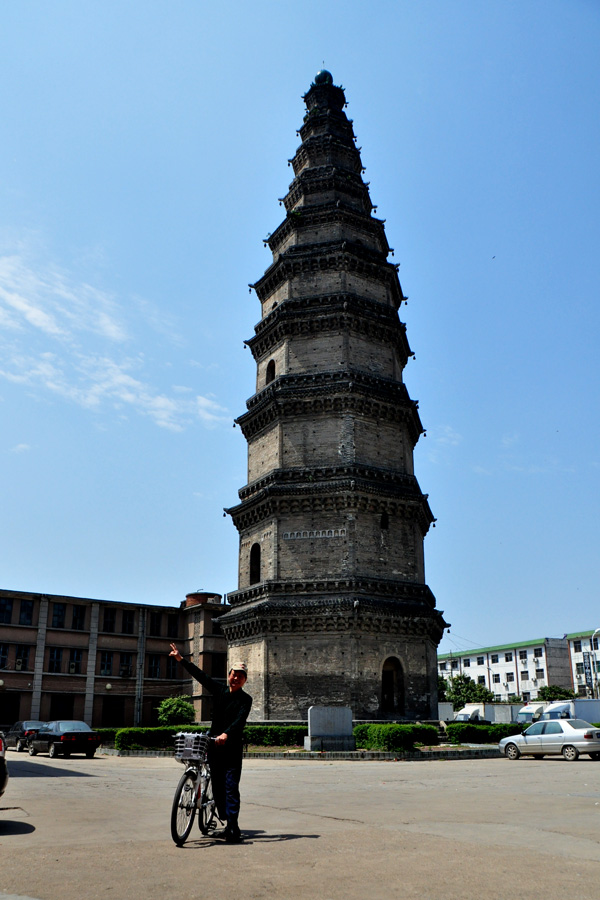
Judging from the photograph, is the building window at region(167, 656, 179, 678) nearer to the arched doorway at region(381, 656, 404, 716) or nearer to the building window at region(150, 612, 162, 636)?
the building window at region(150, 612, 162, 636)

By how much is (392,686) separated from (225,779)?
25801mm

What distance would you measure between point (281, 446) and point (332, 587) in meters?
7.05

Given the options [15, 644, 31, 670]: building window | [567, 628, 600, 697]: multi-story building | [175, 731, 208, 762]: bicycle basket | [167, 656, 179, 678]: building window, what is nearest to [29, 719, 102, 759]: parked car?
[175, 731, 208, 762]: bicycle basket

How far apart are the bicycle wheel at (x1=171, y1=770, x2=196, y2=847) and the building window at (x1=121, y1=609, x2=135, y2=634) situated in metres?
45.5

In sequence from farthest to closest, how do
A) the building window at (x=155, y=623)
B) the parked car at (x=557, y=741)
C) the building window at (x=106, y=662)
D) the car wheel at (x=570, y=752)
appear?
the building window at (x=155, y=623), the building window at (x=106, y=662), the car wheel at (x=570, y=752), the parked car at (x=557, y=741)

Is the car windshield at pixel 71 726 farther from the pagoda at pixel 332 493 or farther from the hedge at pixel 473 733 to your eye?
the hedge at pixel 473 733

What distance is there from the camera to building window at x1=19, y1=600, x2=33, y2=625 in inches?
1901

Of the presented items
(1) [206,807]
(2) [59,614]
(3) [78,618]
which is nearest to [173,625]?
(3) [78,618]

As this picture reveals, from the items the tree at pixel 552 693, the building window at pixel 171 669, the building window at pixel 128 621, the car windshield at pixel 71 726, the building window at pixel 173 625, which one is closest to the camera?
the car windshield at pixel 71 726

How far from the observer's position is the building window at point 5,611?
157 feet

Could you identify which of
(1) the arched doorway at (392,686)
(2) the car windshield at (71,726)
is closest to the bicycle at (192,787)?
(2) the car windshield at (71,726)

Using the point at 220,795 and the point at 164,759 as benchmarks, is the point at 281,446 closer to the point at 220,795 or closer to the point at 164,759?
the point at 164,759

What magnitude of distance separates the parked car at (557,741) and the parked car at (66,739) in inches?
566

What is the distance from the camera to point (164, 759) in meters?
27.2
